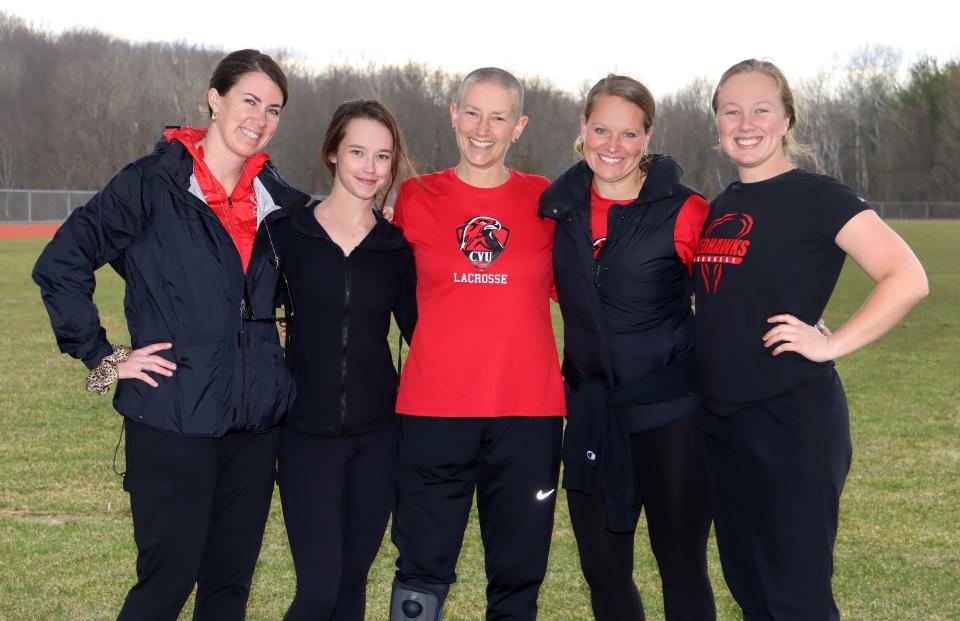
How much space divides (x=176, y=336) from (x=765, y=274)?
1.80 metres

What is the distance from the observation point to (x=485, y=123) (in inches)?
145

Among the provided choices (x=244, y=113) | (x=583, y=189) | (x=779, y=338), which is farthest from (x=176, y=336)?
(x=779, y=338)

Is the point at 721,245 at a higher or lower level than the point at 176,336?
higher

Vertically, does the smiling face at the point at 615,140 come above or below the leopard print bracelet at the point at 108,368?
above

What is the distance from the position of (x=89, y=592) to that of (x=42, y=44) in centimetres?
8554

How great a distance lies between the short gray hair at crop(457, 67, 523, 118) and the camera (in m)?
3.71

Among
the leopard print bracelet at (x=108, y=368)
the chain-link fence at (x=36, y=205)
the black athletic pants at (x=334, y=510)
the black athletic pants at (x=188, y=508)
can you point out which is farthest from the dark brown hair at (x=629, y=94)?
the chain-link fence at (x=36, y=205)

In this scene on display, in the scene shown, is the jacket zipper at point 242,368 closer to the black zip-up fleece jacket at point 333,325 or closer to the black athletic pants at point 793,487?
the black zip-up fleece jacket at point 333,325

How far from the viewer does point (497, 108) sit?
12.1 feet

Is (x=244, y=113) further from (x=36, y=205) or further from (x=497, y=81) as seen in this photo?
(x=36, y=205)

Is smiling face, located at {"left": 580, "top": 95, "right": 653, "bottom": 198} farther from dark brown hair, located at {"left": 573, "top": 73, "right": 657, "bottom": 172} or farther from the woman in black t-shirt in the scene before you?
the woman in black t-shirt

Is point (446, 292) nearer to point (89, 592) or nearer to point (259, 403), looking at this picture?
point (259, 403)

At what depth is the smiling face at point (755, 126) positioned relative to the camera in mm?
3326

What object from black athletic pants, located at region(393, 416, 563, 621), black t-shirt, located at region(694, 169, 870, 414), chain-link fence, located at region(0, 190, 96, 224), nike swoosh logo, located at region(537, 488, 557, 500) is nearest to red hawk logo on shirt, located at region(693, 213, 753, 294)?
black t-shirt, located at region(694, 169, 870, 414)
